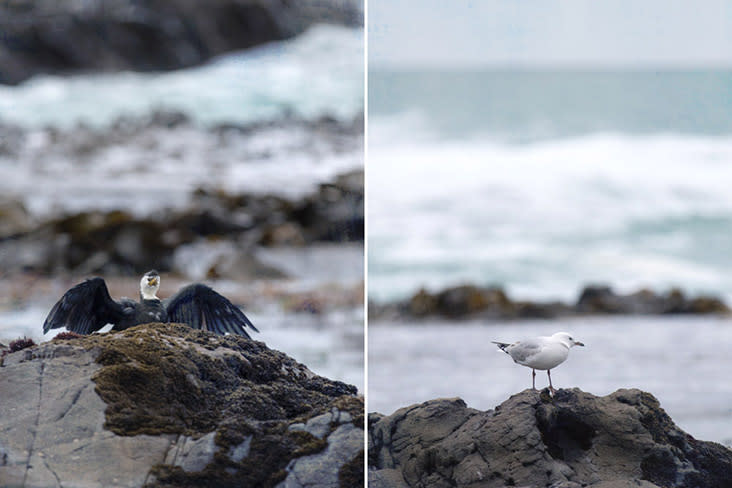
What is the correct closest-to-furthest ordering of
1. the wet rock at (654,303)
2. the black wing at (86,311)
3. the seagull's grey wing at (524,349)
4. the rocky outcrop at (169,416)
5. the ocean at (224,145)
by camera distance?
the rocky outcrop at (169,416) < the seagull's grey wing at (524,349) < the black wing at (86,311) < the ocean at (224,145) < the wet rock at (654,303)

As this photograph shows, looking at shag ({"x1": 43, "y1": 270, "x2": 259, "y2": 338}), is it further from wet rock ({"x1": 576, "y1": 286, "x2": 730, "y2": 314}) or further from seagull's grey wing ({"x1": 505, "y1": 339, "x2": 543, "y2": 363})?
wet rock ({"x1": 576, "y1": 286, "x2": 730, "y2": 314})

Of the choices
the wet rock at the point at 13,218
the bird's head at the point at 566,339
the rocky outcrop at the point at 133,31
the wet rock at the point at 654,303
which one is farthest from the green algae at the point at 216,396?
the wet rock at the point at 654,303

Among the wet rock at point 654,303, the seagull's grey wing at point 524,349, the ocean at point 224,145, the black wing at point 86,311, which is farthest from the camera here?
the wet rock at point 654,303

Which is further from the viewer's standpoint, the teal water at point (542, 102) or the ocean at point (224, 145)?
the teal water at point (542, 102)

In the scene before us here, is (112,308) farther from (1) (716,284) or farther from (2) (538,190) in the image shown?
(1) (716,284)

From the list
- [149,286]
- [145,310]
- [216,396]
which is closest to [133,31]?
[149,286]

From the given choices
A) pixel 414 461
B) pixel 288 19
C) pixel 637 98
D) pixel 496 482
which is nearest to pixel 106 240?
pixel 288 19

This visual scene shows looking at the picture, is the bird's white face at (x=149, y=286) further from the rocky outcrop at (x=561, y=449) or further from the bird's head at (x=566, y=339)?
the bird's head at (x=566, y=339)
